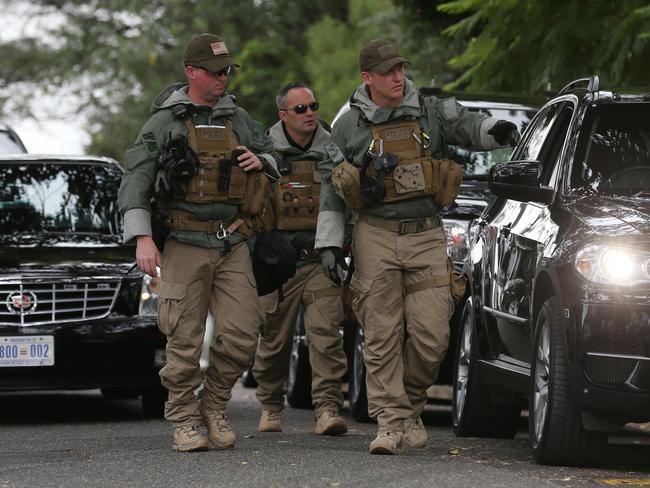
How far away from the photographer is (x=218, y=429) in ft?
→ 29.2

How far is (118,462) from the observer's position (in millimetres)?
8375

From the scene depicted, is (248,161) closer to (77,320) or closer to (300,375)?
(77,320)

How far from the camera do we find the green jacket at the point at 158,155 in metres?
8.55

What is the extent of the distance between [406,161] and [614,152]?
100cm

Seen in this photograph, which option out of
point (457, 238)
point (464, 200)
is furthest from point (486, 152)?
point (457, 238)

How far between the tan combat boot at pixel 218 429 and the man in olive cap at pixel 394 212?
732 millimetres

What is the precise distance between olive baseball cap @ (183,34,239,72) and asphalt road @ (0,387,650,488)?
1.90 m

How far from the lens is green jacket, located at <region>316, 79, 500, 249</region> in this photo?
8.71 metres

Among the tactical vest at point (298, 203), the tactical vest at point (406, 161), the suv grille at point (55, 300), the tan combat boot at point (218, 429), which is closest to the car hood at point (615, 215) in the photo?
the tactical vest at point (406, 161)

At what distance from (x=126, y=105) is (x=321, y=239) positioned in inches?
1307

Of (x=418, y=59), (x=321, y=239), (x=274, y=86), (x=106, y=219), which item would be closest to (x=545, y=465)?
(x=321, y=239)

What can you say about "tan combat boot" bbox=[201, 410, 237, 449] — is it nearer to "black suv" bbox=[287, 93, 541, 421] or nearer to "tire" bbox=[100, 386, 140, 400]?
"black suv" bbox=[287, 93, 541, 421]

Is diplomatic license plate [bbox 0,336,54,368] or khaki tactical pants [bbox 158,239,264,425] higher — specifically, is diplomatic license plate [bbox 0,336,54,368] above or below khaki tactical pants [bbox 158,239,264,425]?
below

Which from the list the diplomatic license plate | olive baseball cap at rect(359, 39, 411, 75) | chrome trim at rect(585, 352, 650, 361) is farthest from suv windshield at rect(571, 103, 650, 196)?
the diplomatic license plate
